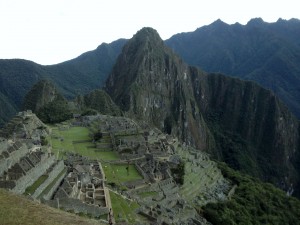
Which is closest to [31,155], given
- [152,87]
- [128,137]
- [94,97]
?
[128,137]

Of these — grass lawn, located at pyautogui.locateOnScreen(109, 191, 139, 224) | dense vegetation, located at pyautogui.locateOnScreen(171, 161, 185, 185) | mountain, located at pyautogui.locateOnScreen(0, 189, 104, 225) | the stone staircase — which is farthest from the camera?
dense vegetation, located at pyautogui.locateOnScreen(171, 161, 185, 185)

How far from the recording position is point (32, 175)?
33062 mm

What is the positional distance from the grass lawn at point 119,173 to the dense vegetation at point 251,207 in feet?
31.1

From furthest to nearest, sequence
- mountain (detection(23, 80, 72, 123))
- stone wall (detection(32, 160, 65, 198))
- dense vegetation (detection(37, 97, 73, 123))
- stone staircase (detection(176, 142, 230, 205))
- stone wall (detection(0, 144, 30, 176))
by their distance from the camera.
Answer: mountain (detection(23, 80, 72, 123)) → dense vegetation (detection(37, 97, 73, 123)) → stone staircase (detection(176, 142, 230, 205)) → stone wall (detection(0, 144, 30, 176)) → stone wall (detection(32, 160, 65, 198))

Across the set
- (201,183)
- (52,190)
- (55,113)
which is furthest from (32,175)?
(55,113)

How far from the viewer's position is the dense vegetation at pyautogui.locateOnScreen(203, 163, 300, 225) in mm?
48656

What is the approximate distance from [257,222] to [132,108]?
10263 cm

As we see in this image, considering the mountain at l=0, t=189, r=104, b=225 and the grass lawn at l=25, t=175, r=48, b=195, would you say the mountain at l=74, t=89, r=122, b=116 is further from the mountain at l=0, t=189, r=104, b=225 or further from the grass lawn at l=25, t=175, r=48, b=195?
the mountain at l=0, t=189, r=104, b=225

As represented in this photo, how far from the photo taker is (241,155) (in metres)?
184

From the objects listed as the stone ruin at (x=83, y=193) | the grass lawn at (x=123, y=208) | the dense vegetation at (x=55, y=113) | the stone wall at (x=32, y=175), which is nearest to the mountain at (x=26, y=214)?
the stone ruin at (x=83, y=193)

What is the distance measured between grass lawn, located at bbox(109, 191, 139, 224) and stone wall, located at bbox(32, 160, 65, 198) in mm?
5393

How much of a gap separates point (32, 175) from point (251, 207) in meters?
36.9

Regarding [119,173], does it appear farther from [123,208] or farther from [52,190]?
[52,190]

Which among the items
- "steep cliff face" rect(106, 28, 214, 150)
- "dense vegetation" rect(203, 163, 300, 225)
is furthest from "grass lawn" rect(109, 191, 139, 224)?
"steep cliff face" rect(106, 28, 214, 150)
